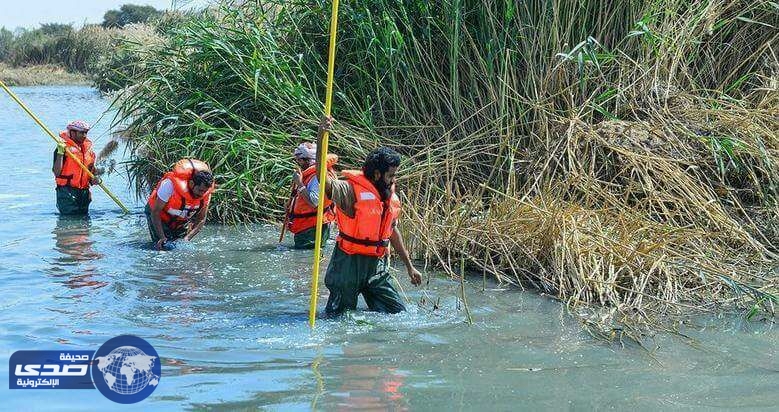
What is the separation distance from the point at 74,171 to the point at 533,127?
195 inches

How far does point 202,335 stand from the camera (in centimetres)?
602

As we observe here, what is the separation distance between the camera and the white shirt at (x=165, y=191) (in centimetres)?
827

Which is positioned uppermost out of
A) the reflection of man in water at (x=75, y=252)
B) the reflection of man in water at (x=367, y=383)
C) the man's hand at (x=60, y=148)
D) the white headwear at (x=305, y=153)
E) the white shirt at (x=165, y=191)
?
the white headwear at (x=305, y=153)

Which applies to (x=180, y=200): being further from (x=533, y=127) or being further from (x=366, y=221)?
(x=533, y=127)

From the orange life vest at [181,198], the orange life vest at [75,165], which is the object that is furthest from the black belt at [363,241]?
the orange life vest at [75,165]

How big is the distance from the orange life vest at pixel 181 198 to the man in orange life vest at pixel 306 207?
76 centimetres

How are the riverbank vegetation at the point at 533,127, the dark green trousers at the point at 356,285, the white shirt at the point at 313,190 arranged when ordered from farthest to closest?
the white shirt at the point at 313,190 → the riverbank vegetation at the point at 533,127 → the dark green trousers at the point at 356,285

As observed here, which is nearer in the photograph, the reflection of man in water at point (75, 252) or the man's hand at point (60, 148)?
the reflection of man in water at point (75, 252)

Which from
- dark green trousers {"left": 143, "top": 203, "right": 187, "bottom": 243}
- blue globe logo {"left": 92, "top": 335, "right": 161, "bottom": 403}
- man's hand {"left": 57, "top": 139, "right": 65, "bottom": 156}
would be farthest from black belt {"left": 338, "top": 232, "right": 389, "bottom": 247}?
man's hand {"left": 57, "top": 139, "right": 65, "bottom": 156}

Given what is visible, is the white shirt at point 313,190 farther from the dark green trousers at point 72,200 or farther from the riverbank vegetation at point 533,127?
the dark green trousers at point 72,200

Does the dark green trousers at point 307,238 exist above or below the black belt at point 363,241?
below

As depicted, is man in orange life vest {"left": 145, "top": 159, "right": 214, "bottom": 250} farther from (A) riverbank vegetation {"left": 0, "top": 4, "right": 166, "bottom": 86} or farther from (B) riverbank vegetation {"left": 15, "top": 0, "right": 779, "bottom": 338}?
(A) riverbank vegetation {"left": 0, "top": 4, "right": 166, "bottom": 86}

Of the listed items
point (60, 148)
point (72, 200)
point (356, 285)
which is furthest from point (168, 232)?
point (356, 285)

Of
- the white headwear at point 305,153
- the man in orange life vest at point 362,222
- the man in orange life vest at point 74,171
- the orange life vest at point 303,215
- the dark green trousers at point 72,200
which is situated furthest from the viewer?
the dark green trousers at point 72,200
